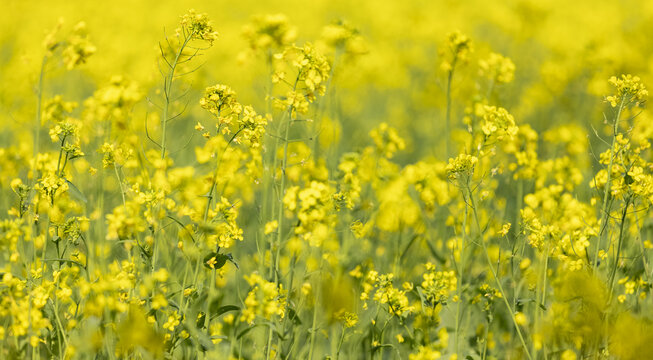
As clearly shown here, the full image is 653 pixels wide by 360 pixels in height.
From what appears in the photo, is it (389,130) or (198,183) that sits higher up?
(389,130)

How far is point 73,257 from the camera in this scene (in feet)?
8.23

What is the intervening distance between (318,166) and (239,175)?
1.75ft

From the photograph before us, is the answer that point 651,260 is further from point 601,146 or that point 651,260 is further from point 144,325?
point 601,146

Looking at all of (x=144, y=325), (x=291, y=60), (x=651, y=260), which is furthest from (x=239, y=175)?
(x=651, y=260)

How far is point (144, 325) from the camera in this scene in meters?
2.01

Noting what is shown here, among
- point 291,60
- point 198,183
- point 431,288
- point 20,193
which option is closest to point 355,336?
point 431,288

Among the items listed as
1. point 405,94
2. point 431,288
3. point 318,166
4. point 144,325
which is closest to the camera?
point 144,325

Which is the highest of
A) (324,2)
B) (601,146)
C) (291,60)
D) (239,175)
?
(324,2)

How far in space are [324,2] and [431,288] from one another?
11.1m

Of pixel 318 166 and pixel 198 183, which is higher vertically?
pixel 318 166

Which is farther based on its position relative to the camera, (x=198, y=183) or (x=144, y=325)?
(x=198, y=183)

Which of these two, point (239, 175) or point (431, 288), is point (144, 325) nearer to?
point (431, 288)

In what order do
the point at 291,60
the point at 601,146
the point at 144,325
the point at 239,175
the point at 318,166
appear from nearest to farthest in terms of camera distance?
the point at 144,325
the point at 291,60
the point at 239,175
the point at 318,166
the point at 601,146

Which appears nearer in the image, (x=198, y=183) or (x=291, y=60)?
(x=291, y=60)
